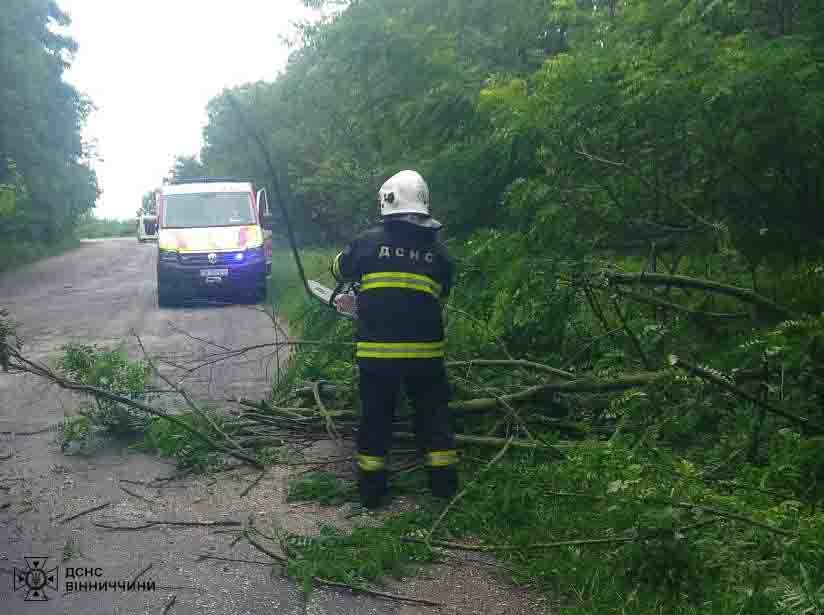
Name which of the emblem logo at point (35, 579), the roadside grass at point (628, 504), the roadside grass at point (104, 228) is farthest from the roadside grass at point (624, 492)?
the roadside grass at point (104, 228)

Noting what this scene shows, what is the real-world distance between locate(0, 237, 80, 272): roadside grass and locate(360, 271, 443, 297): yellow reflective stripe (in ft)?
87.0

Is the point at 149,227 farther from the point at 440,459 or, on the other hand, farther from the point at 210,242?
the point at 440,459

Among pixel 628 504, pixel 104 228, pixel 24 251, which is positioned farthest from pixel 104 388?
pixel 104 228

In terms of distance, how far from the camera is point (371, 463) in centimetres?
502

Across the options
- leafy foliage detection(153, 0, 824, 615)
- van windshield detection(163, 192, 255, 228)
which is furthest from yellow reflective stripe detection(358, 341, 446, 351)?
van windshield detection(163, 192, 255, 228)

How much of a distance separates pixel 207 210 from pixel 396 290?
12.9 metres

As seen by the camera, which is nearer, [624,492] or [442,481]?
[624,492]

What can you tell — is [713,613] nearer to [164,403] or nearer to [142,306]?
[164,403]

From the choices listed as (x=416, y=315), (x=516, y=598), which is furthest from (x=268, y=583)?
(x=416, y=315)

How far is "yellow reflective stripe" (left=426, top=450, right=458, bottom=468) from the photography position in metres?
5.00

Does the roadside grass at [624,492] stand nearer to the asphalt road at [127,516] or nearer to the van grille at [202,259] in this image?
the asphalt road at [127,516]

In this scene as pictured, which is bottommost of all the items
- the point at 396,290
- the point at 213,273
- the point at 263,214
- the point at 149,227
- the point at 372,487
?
the point at 372,487

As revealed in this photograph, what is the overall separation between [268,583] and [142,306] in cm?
1316

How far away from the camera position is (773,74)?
528cm
